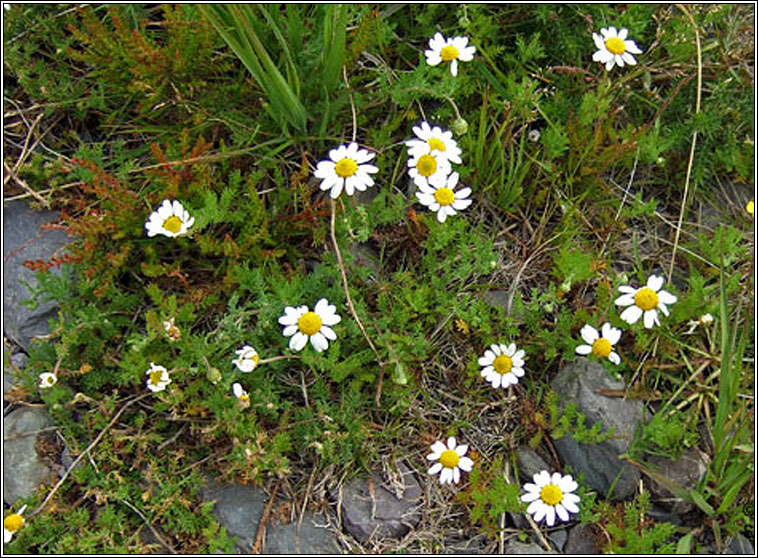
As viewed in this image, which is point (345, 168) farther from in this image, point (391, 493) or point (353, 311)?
point (391, 493)

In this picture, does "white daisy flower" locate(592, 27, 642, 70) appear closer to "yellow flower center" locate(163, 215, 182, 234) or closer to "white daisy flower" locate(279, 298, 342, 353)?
"white daisy flower" locate(279, 298, 342, 353)

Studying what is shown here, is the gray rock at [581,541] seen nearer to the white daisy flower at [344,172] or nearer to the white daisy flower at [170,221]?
the white daisy flower at [344,172]

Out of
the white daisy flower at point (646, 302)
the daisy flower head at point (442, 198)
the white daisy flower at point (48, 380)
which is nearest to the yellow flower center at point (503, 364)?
the white daisy flower at point (646, 302)

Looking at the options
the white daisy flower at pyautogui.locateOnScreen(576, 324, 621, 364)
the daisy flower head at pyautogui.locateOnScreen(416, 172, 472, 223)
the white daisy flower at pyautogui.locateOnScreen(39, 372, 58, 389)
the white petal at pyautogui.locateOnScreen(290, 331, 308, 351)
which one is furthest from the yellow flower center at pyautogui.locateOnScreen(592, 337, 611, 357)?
the white daisy flower at pyautogui.locateOnScreen(39, 372, 58, 389)

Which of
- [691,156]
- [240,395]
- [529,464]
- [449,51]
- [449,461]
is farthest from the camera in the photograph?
[691,156]

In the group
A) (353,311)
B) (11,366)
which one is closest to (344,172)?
(353,311)

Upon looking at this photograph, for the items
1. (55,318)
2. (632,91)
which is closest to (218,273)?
(55,318)
